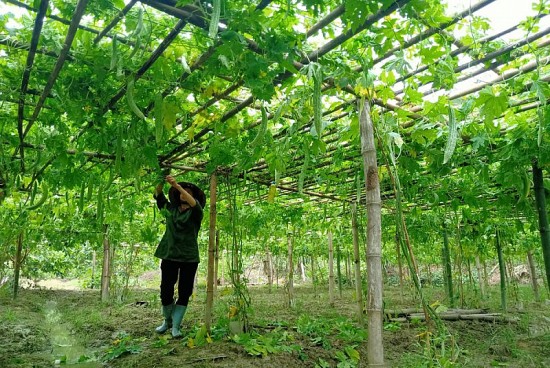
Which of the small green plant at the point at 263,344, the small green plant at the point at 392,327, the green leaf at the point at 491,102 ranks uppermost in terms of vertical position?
the green leaf at the point at 491,102

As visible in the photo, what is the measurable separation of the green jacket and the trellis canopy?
0.96 metres

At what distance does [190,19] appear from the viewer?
83.3 inches

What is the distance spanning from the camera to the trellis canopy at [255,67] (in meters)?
2.21

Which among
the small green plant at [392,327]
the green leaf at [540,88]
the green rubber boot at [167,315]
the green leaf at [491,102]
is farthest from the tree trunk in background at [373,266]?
the small green plant at [392,327]

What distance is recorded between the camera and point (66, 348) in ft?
17.0

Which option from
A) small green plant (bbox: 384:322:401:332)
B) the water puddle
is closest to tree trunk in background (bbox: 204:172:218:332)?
the water puddle

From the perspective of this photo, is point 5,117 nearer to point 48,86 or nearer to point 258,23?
point 48,86

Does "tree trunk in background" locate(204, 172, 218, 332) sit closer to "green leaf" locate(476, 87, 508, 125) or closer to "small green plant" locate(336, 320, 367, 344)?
"small green plant" locate(336, 320, 367, 344)

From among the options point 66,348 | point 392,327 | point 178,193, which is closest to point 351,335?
point 392,327

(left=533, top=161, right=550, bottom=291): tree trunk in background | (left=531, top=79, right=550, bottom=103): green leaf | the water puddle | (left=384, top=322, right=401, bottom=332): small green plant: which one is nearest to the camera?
(left=531, top=79, right=550, bottom=103): green leaf

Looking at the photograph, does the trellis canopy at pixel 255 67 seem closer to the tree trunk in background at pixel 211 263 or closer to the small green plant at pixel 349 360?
the tree trunk in background at pixel 211 263

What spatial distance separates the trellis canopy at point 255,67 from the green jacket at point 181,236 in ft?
3.16

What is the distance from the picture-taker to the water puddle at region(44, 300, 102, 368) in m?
4.18

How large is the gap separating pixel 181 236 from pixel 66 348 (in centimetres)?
219
